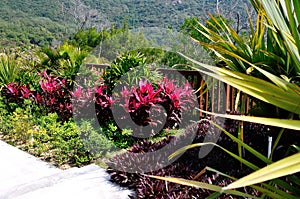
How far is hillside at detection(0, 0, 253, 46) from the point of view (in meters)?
28.6

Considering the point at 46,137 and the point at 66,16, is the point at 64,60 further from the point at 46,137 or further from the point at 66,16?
the point at 66,16

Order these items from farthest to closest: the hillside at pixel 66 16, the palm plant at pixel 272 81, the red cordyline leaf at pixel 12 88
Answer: the hillside at pixel 66 16 < the red cordyline leaf at pixel 12 88 < the palm plant at pixel 272 81

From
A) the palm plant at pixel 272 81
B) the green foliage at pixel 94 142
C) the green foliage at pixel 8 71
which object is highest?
the palm plant at pixel 272 81

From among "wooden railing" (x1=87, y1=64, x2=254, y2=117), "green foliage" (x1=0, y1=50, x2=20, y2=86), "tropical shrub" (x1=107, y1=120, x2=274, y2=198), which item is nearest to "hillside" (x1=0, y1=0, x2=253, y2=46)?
"green foliage" (x1=0, y1=50, x2=20, y2=86)

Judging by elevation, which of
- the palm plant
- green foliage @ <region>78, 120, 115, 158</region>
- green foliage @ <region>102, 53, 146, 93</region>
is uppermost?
the palm plant

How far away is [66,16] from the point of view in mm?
32469

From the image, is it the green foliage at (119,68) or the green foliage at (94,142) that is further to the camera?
the green foliage at (119,68)

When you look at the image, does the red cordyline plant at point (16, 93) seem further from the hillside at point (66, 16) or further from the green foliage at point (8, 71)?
the hillside at point (66, 16)

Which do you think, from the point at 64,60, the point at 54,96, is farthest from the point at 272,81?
the point at 64,60

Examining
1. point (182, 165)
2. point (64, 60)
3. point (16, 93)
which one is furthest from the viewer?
point (64, 60)

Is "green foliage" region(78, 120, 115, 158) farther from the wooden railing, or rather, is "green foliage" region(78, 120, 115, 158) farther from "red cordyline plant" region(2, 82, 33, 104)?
"red cordyline plant" region(2, 82, 33, 104)

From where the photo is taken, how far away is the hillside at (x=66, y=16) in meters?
28.6

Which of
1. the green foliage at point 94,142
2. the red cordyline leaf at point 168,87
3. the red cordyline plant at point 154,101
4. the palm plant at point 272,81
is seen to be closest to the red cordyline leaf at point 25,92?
the green foliage at point 94,142

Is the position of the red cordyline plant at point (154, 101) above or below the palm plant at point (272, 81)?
below
